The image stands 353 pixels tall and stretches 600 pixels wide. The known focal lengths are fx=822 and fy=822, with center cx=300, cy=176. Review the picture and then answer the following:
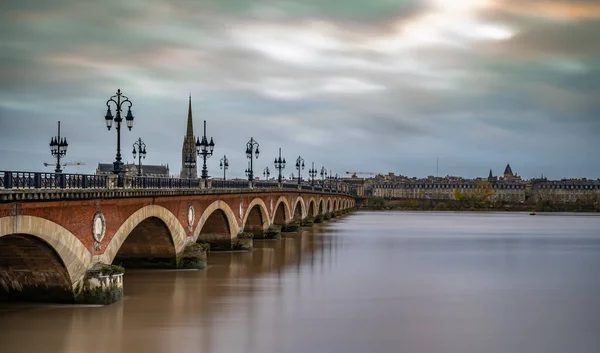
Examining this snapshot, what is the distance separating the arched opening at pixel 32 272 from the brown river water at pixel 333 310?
0.51 m

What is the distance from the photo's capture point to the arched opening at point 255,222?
56822 mm

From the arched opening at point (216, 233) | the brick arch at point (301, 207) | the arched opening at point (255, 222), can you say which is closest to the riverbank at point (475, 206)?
the brick arch at point (301, 207)

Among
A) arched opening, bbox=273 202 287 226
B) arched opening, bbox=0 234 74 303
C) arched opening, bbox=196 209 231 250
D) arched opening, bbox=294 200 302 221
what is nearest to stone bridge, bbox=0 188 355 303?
arched opening, bbox=0 234 74 303

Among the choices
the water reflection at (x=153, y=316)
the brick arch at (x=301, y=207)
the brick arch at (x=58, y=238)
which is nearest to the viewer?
the brick arch at (x=58, y=238)

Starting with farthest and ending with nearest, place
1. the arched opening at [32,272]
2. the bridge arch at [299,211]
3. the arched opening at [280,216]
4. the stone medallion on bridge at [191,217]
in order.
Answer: the bridge arch at [299,211], the arched opening at [280,216], the stone medallion on bridge at [191,217], the arched opening at [32,272]

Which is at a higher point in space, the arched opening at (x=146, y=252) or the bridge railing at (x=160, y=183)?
the bridge railing at (x=160, y=183)

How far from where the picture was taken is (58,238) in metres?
21.8

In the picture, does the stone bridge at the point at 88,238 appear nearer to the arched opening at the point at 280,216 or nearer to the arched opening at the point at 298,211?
the arched opening at the point at 280,216

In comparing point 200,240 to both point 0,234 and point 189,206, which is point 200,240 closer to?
point 189,206

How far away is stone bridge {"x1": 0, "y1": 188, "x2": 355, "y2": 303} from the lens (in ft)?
68.8

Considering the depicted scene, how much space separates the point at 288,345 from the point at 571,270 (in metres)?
24.5

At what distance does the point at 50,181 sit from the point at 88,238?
260 cm

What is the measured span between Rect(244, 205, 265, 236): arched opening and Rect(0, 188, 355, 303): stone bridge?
684 inches

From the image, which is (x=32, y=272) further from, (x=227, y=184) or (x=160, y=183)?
(x=227, y=184)
